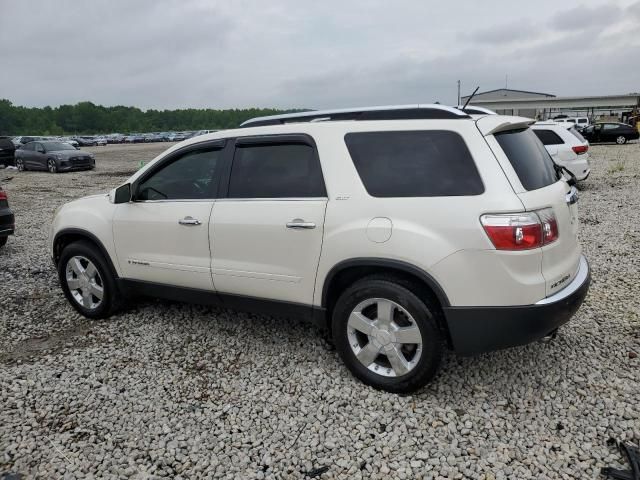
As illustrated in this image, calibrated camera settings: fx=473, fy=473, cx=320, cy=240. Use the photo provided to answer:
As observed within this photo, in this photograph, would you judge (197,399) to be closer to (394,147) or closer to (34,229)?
(394,147)

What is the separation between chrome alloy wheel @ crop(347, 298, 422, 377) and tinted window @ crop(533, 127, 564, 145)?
10.0 m

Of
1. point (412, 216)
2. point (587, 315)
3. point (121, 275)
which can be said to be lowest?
point (587, 315)

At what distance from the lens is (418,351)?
3029mm

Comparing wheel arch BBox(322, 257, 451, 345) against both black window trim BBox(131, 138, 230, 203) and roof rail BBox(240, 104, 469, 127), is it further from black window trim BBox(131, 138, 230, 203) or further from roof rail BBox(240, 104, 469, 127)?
black window trim BBox(131, 138, 230, 203)

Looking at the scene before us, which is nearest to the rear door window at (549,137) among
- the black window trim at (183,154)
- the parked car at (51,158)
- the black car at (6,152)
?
the black window trim at (183,154)

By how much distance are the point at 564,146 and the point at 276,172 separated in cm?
1017

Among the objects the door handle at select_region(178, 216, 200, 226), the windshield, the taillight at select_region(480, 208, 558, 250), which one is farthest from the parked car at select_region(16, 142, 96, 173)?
the taillight at select_region(480, 208, 558, 250)

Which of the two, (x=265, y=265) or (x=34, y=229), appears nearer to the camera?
(x=265, y=265)

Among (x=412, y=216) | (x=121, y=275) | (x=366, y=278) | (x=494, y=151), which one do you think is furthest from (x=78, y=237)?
(x=494, y=151)

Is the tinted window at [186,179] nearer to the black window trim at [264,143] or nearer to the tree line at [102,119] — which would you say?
the black window trim at [264,143]

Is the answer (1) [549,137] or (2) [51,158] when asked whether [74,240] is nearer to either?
(1) [549,137]

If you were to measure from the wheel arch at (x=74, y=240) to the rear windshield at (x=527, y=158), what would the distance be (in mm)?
3471

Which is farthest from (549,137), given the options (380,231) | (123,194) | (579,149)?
(123,194)

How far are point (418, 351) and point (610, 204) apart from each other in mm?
9094
